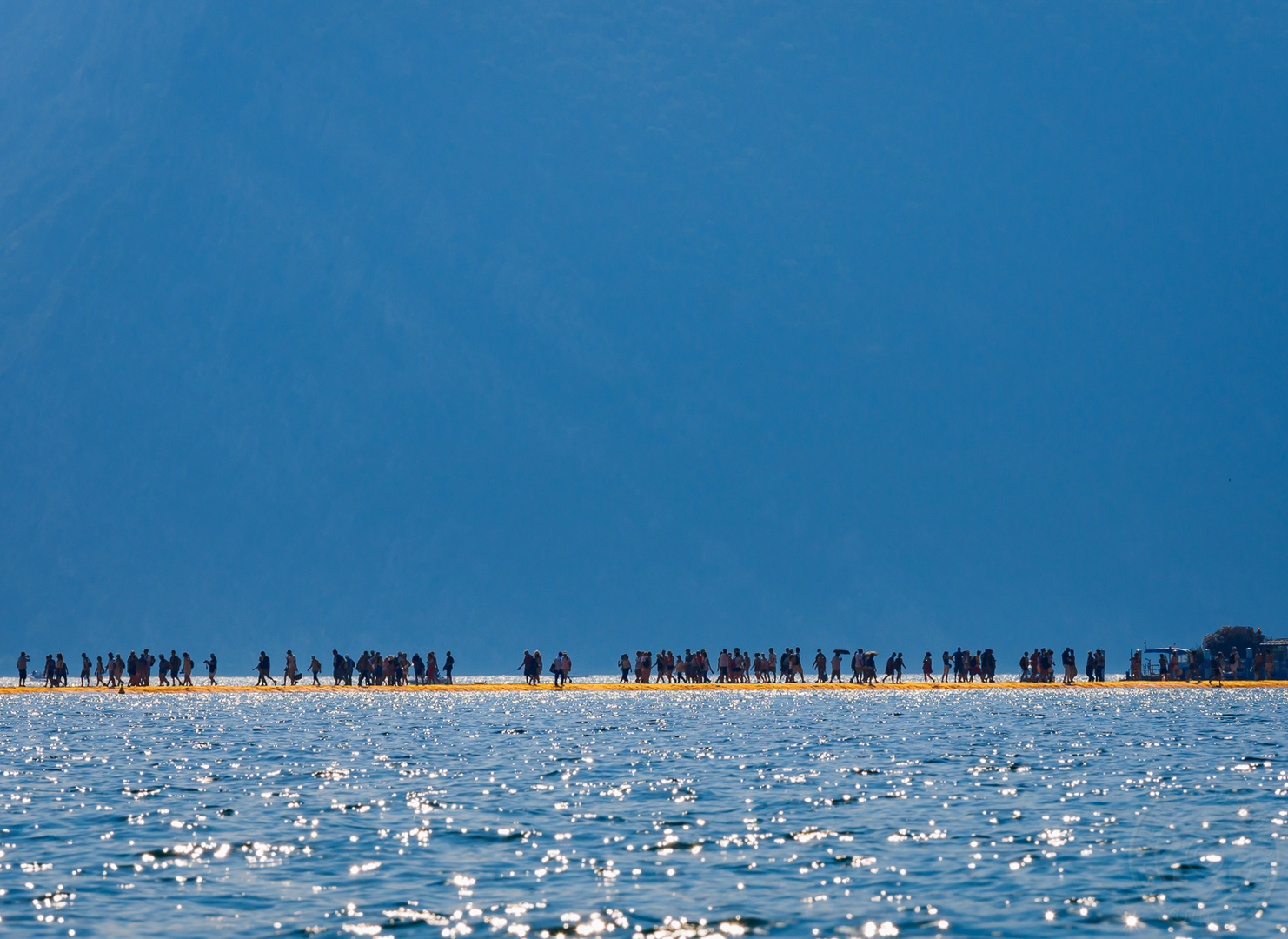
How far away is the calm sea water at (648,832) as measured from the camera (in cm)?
1400

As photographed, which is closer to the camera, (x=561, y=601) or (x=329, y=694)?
(x=329, y=694)

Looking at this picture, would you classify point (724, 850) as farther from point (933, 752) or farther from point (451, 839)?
point (933, 752)

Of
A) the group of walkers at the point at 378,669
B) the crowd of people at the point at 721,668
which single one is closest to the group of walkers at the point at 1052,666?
the crowd of people at the point at 721,668

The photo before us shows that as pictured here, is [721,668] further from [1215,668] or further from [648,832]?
[648,832]

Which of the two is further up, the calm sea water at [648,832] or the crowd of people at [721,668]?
the crowd of people at [721,668]

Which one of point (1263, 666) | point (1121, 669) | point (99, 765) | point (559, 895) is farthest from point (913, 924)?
point (1121, 669)

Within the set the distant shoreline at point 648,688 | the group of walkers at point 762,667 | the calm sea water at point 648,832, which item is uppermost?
the group of walkers at point 762,667

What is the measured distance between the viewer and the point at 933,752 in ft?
104

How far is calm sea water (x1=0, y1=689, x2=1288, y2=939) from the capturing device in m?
14.0

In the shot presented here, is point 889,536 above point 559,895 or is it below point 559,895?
above

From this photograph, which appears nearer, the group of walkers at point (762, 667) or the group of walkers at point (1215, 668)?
the group of walkers at point (762, 667)

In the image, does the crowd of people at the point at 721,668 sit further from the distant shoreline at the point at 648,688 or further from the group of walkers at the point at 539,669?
the distant shoreline at the point at 648,688

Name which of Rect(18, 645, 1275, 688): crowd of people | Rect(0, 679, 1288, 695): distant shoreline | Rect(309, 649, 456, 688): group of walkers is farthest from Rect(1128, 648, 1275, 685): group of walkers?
Rect(309, 649, 456, 688): group of walkers

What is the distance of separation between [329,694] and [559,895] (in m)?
53.2
